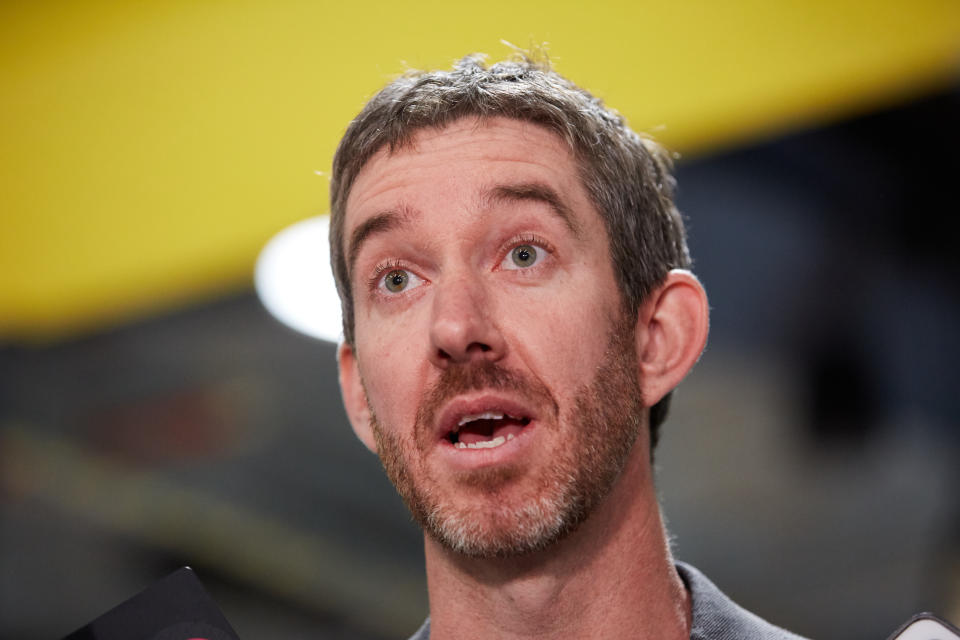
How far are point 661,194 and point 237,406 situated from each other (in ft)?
10.8

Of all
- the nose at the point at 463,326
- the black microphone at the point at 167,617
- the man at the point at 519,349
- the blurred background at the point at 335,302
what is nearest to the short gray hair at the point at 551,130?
the man at the point at 519,349

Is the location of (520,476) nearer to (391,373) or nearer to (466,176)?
(391,373)

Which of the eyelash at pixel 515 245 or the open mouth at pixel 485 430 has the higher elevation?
the eyelash at pixel 515 245

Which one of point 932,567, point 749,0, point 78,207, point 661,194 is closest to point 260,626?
point 78,207

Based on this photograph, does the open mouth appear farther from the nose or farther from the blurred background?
the blurred background

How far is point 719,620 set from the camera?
4.53 ft

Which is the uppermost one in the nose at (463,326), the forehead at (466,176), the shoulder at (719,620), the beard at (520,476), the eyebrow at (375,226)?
the forehead at (466,176)

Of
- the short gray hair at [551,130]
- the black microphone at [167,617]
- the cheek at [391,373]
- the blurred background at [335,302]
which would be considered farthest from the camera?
the blurred background at [335,302]

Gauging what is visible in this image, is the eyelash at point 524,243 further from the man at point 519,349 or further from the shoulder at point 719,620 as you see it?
the shoulder at point 719,620

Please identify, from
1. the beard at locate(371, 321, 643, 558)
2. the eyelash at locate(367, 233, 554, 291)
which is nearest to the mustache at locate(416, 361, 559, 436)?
the beard at locate(371, 321, 643, 558)

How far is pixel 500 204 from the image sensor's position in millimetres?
1339

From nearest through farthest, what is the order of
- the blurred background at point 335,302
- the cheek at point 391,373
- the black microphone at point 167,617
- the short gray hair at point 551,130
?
the black microphone at point 167,617, the cheek at point 391,373, the short gray hair at point 551,130, the blurred background at point 335,302

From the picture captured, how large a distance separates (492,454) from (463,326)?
0.15 m

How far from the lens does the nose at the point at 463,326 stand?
4.05 ft
